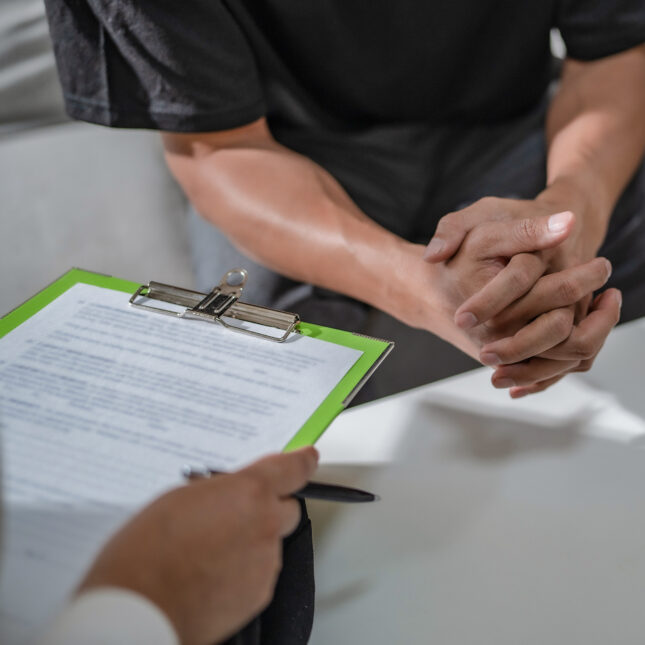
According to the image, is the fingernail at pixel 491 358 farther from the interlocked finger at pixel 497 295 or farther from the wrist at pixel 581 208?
the wrist at pixel 581 208

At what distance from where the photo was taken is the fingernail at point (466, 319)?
2.07 feet

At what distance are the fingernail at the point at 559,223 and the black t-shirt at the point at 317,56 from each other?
364 millimetres

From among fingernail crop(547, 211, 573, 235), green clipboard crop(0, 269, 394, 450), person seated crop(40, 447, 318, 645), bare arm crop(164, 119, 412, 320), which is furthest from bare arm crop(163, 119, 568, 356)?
person seated crop(40, 447, 318, 645)

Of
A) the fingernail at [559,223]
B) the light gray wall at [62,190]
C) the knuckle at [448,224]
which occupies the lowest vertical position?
the light gray wall at [62,190]

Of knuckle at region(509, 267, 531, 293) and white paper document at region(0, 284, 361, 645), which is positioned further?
knuckle at region(509, 267, 531, 293)

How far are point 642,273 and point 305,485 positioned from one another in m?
0.67

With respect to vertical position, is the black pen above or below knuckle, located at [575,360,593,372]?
above

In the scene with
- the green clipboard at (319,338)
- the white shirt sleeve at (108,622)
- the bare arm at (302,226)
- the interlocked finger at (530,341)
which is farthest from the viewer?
the bare arm at (302,226)

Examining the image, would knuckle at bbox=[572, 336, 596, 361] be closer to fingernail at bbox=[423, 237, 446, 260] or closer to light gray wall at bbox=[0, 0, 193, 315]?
fingernail at bbox=[423, 237, 446, 260]

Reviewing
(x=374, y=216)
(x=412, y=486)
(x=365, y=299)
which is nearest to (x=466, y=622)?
(x=412, y=486)

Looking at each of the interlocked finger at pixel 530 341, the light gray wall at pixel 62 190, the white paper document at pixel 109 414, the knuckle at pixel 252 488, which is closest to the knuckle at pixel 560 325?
the interlocked finger at pixel 530 341

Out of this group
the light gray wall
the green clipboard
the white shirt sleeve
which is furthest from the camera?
the light gray wall

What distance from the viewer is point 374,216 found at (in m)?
0.90

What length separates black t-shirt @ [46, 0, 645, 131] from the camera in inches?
30.4
